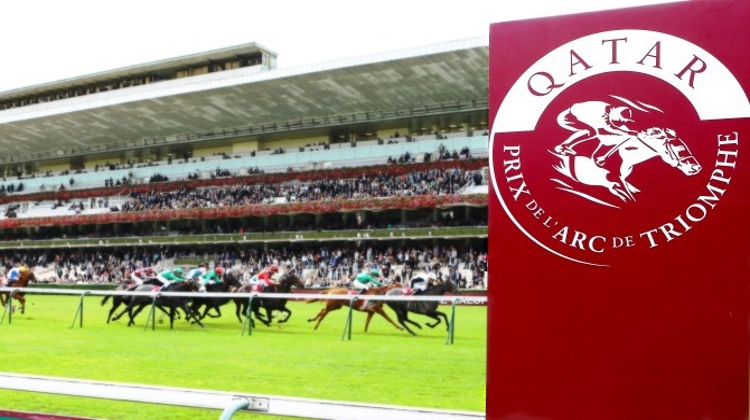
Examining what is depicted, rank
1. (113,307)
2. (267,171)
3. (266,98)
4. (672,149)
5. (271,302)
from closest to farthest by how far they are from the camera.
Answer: (672,149)
(271,302)
(113,307)
(266,98)
(267,171)

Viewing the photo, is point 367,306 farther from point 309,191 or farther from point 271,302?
point 309,191

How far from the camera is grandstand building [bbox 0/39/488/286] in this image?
31781mm

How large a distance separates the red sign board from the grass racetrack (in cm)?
301

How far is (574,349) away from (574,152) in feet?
1.58

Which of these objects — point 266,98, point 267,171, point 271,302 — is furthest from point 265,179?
point 271,302

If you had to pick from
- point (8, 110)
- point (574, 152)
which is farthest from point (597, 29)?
point (8, 110)

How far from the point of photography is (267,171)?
39.3m

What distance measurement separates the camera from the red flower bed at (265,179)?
33.3m

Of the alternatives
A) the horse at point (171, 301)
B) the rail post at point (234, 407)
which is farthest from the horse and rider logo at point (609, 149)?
the horse at point (171, 301)

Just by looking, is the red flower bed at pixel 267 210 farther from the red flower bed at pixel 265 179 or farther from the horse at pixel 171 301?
the horse at pixel 171 301

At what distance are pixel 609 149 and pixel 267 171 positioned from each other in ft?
125

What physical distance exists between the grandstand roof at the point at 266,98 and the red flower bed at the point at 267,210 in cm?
578

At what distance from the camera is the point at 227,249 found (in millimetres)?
36812

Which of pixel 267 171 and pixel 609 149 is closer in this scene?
pixel 609 149
